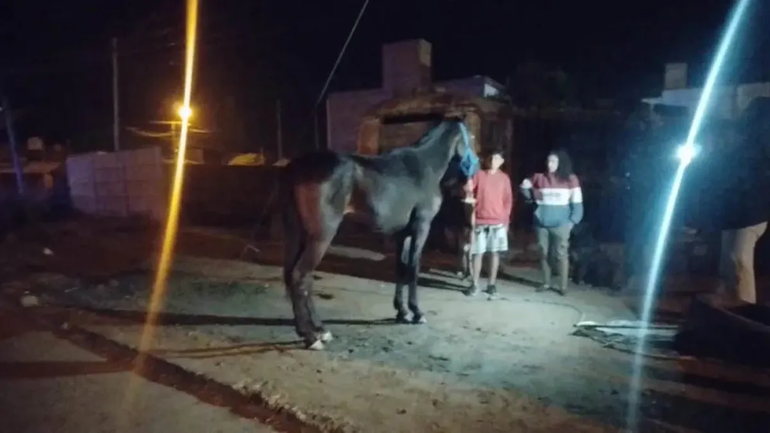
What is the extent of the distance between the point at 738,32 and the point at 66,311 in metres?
17.3

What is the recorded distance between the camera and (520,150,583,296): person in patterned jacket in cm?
900

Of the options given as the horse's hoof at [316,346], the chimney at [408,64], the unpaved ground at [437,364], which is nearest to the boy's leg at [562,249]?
the unpaved ground at [437,364]

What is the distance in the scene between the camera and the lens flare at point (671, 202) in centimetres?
543

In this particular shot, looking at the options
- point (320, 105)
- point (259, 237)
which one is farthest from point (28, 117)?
point (259, 237)

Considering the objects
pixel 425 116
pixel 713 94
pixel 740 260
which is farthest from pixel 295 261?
pixel 713 94

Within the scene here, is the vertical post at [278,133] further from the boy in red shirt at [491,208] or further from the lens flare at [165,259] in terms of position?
the boy in red shirt at [491,208]

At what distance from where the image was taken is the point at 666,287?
9.92 metres

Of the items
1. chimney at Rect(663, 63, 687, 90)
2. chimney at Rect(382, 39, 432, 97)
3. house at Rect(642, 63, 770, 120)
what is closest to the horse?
house at Rect(642, 63, 770, 120)

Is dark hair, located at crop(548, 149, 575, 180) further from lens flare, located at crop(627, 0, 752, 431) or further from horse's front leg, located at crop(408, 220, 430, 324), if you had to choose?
horse's front leg, located at crop(408, 220, 430, 324)

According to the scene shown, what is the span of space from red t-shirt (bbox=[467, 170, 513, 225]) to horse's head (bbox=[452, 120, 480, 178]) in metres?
0.56

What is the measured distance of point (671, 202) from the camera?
1176 cm

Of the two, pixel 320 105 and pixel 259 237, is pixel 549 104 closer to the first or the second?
pixel 259 237

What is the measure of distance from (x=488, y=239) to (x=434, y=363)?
3.21 metres

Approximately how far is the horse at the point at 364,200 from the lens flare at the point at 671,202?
8.42ft
